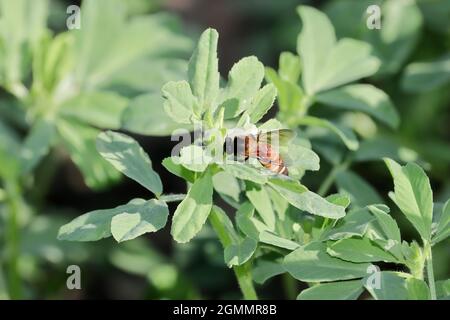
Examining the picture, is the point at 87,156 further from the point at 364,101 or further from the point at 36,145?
the point at 364,101

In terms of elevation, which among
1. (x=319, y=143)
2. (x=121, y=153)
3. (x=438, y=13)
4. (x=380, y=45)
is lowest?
(x=121, y=153)

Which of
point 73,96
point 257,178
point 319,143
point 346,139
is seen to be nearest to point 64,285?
point 73,96

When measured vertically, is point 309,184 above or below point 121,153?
above

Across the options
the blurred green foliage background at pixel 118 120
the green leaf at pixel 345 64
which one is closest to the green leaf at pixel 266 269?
the blurred green foliage background at pixel 118 120

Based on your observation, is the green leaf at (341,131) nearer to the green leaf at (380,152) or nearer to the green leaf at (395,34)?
the green leaf at (380,152)

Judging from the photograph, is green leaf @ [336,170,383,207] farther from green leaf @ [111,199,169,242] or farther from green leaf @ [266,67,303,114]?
green leaf @ [111,199,169,242]

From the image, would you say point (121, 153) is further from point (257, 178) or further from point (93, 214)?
point (257, 178)

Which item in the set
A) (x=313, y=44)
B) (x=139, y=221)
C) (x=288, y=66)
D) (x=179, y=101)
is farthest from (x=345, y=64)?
(x=139, y=221)

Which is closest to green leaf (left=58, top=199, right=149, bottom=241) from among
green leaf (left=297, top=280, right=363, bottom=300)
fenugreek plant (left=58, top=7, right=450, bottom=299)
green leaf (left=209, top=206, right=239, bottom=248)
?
fenugreek plant (left=58, top=7, right=450, bottom=299)
